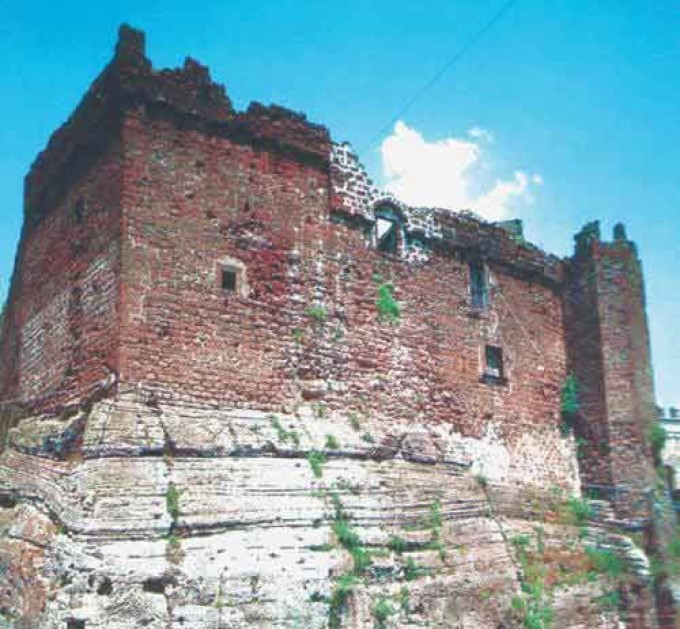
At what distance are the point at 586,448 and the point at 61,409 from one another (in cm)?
935

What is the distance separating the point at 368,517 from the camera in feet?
37.7

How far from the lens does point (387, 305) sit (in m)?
13.8

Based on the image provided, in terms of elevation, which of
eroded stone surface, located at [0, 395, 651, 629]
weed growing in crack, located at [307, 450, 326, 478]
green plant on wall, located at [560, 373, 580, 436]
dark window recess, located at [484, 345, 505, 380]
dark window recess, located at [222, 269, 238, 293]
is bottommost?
eroded stone surface, located at [0, 395, 651, 629]

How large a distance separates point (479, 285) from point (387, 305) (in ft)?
8.17

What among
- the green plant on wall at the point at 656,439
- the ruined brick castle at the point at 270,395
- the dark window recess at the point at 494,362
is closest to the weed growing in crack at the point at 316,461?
the ruined brick castle at the point at 270,395

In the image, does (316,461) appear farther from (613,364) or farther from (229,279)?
(613,364)

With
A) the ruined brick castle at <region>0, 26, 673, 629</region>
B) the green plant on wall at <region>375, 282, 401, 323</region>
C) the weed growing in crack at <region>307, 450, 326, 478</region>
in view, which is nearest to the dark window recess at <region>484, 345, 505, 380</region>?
the ruined brick castle at <region>0, 26, 673, 629</region>

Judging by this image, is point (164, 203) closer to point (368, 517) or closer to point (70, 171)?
point (70, 171)

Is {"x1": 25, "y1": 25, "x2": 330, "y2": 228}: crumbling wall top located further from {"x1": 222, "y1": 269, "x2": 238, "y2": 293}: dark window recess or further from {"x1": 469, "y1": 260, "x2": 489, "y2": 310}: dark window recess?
{"x1": 469, "y1": 260, "x2": 489, "y2": 310}: dark window recess

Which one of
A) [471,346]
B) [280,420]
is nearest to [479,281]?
[471,346]

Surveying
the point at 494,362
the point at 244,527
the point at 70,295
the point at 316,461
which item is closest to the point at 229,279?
the point at 70,295

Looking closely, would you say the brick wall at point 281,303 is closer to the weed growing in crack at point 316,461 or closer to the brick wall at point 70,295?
the brick wall at point 70,295

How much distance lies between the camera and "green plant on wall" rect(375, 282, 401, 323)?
1367 centimetres

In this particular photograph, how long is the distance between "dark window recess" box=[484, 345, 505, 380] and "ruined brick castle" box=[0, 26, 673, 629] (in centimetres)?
6
